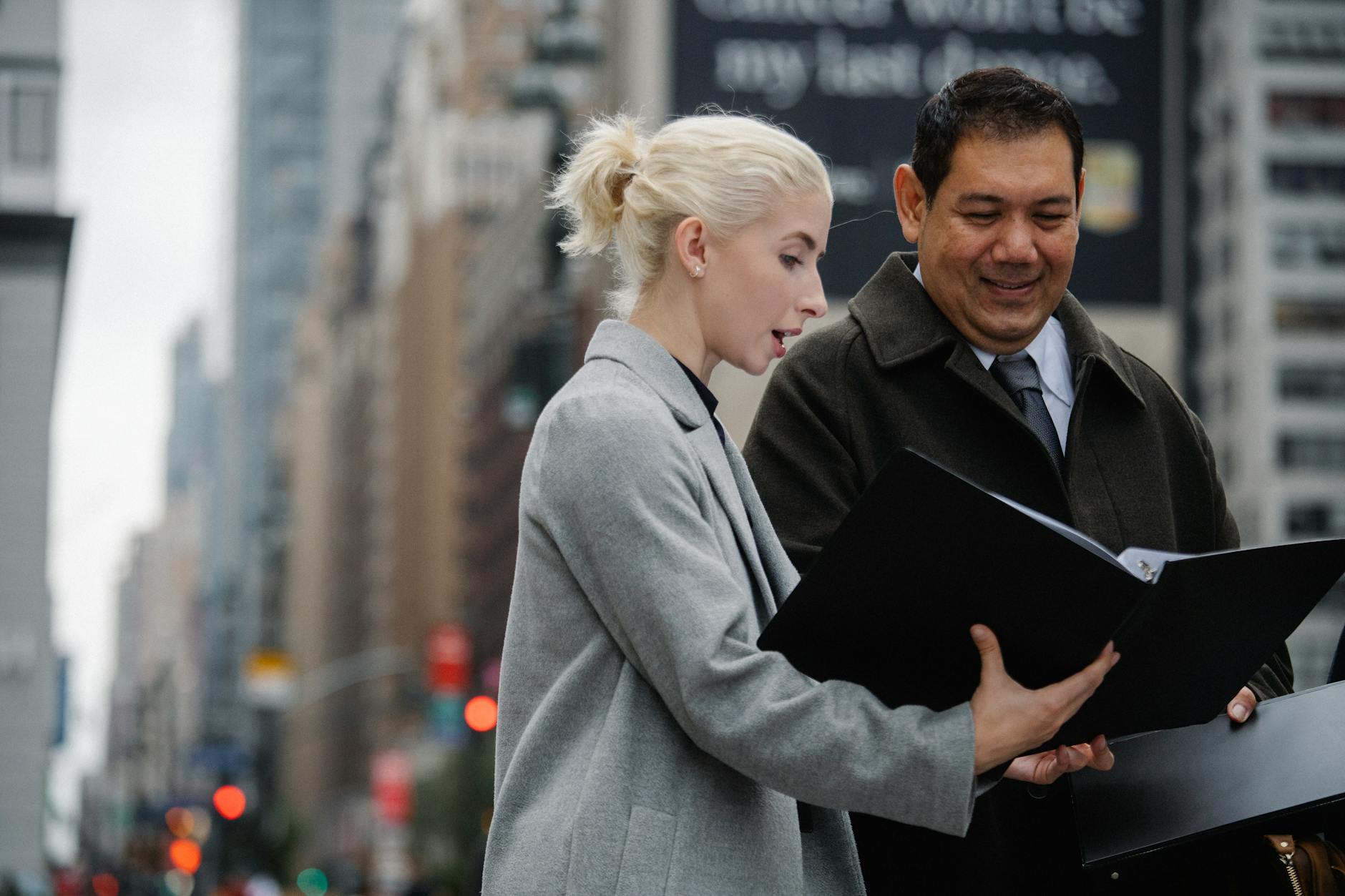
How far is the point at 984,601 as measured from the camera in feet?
9.02

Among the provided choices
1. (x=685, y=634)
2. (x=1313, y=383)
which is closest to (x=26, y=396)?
(x=685, y=634)

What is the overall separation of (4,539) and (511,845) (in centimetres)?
1671

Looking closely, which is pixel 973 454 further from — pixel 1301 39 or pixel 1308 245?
pixel 1301 39

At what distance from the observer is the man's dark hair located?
3.54m

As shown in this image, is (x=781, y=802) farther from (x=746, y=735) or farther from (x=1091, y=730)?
(x=1091, y=730)

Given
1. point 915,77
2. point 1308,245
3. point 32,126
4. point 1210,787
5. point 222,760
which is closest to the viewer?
point 1210,787

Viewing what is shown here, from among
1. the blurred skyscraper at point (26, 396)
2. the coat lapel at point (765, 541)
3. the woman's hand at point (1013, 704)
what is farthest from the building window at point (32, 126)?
the woman's hand at point (1013, 704)

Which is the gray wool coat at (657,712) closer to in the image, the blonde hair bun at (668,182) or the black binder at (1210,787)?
the blonde hair bun at (668,182)

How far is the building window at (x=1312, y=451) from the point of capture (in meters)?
72.4

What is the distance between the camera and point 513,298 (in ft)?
282

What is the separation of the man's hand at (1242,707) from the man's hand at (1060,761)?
0.43 metres

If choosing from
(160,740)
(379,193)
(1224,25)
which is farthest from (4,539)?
(160,740)

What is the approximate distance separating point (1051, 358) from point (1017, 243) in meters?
0.35

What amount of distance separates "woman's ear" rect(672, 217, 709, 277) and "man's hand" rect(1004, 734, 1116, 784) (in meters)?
0.97
